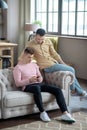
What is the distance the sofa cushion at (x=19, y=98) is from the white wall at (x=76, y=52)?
2.89m

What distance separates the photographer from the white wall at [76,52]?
6.65 meters

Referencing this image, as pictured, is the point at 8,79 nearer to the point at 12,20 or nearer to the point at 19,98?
the point at 19,98

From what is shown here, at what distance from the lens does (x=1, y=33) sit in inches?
331

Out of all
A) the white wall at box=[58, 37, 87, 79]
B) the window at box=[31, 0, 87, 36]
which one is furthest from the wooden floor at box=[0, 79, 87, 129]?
the window at box=[31, 0, 87, 36]

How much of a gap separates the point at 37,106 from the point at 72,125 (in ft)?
1.71

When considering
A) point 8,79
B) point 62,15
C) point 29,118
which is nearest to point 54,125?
point 29,118

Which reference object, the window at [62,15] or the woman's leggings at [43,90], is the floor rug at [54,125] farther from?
the window at [62,15]

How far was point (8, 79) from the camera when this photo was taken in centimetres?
408

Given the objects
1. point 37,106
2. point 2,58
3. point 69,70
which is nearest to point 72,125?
point 37,106

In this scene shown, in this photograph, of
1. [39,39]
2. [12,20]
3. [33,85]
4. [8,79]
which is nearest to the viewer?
[33,85]

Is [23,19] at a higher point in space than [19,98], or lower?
higher

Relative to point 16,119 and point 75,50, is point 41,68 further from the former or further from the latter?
point 75,50

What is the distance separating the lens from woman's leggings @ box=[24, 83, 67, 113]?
12.4 ft

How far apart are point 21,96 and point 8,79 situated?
1.42 feet
